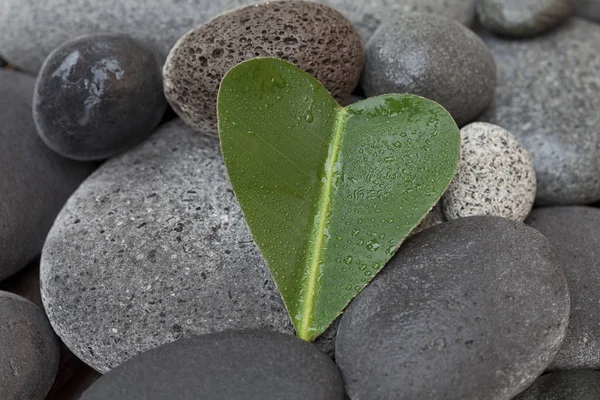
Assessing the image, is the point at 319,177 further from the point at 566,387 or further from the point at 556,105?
the point at 556,105

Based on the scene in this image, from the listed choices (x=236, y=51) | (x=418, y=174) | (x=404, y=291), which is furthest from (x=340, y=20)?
(x=404, y=291)

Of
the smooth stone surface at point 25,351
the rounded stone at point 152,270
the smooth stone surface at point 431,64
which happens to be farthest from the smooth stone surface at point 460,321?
the smooth stone surface at point 25,351

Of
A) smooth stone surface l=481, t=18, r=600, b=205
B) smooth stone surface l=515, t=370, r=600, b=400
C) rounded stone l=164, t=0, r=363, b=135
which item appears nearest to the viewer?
smooth stone surface l=515, t=370, r=600, b=400

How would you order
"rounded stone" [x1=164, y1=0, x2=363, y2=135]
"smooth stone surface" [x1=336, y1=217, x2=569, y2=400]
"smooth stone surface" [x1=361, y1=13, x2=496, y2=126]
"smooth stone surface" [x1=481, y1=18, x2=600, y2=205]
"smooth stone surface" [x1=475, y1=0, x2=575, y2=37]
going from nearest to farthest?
1. "smooth stone surface" [x1=336, y1=217, x2=569, y2=400]
2. "rounded stone" [x1=164, y1=0, x2=363, y2=135]
3. "smooth stone surface" [x1=361, y1=13, x2=496, y2=126]
4. "smooth stone surface" [x1=481, y1=18, x2=600, y2=205]
5. "smooth stone surface" [x1=475, y1=0, x2=575, y2=37]

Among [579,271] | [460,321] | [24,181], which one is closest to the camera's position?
[460,321]

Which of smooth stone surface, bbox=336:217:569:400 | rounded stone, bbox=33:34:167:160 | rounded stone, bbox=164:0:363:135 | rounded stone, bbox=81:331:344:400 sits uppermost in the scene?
rounded stone, bbox=164:0:363:135

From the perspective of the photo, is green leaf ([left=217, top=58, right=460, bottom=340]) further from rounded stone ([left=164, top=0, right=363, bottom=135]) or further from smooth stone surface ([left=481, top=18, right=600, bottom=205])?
smooth stone surface ([left=481, top=18, right=600, bottom=205])

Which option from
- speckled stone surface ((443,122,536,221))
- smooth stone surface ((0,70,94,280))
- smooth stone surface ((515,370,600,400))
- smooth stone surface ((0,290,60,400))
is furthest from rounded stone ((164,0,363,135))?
smooth stone surface ((515,370,600,400))

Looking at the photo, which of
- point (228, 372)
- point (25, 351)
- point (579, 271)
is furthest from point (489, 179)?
point (25, 351)
